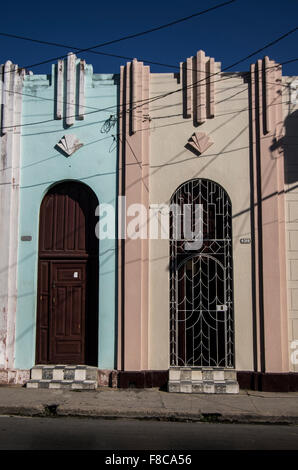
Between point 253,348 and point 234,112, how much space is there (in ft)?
15.2

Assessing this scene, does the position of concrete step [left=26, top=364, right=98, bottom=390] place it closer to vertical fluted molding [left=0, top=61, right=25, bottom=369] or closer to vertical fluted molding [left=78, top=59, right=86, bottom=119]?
vertical fluted molding [left=0, top=61, right=25, bottom=369]

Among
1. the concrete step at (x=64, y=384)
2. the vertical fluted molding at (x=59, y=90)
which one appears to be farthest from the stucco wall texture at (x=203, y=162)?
the vertical fluted molding at (x=59, y=90)

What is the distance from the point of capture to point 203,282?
8.91m

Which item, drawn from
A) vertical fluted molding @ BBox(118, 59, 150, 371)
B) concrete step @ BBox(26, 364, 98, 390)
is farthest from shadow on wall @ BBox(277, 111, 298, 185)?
concrete step @ BBox(26, 364, 98, 390)

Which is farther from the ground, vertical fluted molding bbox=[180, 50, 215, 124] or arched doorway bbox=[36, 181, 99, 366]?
vertical fluted molding bbox=[180, 50, 215, 124]

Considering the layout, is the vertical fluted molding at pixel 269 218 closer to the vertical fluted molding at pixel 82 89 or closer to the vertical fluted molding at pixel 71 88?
the vertical fluted molding at pixel 82 89

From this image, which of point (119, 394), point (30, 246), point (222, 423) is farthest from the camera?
point (30, 246)

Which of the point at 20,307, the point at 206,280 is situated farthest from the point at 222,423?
the point at 20,307

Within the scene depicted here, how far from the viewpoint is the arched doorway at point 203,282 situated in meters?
8.73

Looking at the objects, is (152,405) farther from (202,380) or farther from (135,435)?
(135,435)

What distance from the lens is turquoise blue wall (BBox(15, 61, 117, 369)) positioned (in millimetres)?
8891

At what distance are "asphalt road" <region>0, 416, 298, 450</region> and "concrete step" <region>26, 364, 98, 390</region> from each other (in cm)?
156

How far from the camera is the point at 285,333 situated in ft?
28.1

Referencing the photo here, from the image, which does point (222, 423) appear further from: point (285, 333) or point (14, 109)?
point (14, 109)
